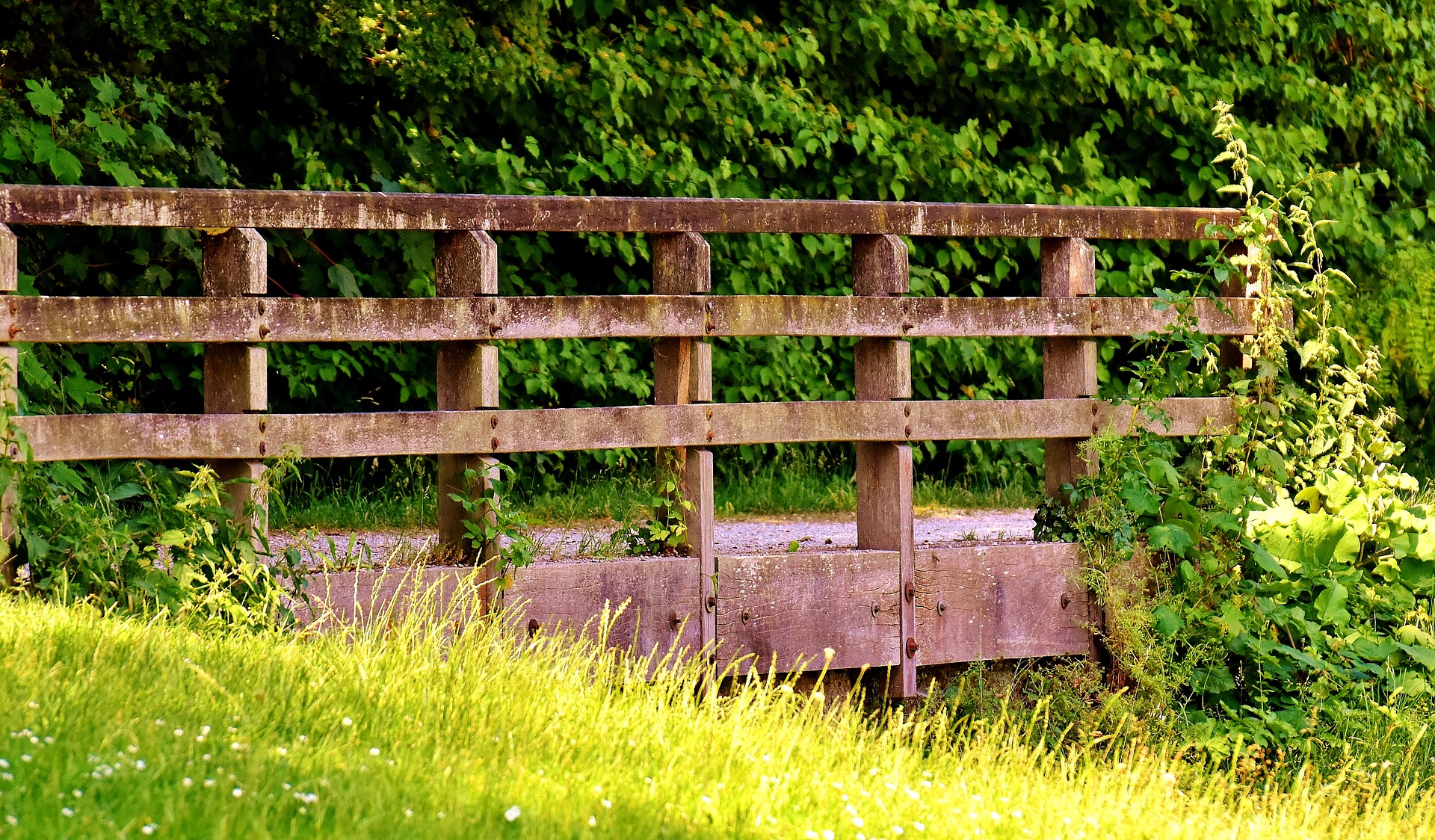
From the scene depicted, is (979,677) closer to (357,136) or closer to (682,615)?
(682,615)

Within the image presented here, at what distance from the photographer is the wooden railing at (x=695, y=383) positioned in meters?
4.94

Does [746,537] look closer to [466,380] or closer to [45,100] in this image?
[466,380]

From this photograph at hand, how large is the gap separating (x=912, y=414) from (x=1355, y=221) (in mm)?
6051

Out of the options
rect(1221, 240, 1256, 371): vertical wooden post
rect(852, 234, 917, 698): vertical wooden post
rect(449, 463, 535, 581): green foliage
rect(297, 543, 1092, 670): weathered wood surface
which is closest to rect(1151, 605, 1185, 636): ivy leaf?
rect(297, 543, 1092, 670): weathered wood surface

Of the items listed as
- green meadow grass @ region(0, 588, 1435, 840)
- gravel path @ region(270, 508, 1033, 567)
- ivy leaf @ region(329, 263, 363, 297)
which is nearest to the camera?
green meadow grass @ region(0, 588, 1435, 840)

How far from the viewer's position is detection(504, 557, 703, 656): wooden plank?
5430 mm

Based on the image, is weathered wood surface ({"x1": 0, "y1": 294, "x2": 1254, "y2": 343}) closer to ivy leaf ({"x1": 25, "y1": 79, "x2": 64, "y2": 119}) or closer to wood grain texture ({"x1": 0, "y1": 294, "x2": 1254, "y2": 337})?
wood grain texture ({"x1": 0, "y1": 294, "x2": 1254, "y2": 337})

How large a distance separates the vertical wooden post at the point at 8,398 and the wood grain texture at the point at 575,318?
0.07 metres

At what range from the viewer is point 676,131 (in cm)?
905

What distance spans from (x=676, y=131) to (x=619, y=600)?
165 inches

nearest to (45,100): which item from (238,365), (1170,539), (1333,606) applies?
(238,365)

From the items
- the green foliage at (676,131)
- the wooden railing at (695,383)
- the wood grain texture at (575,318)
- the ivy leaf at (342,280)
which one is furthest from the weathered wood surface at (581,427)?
the ivy leaf at (342,280)

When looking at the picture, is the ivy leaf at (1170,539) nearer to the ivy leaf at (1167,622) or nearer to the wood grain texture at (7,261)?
the ivy leaf at (1167,622)

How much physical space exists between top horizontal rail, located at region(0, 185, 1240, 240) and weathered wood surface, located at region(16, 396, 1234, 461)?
63 cm
